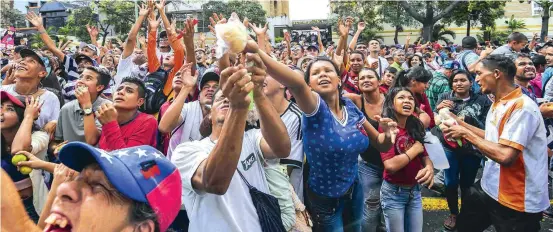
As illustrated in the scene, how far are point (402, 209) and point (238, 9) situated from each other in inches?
1665

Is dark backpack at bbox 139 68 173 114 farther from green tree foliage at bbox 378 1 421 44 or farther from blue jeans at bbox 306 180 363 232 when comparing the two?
green tree foliage at bbox 378 1 421 44

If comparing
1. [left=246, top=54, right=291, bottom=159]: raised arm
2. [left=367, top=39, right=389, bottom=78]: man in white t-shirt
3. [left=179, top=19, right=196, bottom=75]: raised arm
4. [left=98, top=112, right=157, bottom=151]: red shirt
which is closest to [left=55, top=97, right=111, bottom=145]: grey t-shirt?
[left=98, top=112, right=157, bottom=151]: red shirt

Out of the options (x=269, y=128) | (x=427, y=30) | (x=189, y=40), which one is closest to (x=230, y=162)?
(x=269, y=128)

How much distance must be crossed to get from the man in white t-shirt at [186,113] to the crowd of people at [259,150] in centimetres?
1

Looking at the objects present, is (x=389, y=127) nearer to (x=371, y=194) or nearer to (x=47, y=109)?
(x=371, y=194)

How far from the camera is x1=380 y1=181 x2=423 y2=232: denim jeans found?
335 centimetres

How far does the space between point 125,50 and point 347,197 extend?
3.70m

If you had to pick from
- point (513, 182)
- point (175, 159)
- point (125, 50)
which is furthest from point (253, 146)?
point (125, 50)

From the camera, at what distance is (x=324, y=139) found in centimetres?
283

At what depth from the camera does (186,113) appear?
3449 millimetres

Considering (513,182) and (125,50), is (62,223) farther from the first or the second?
(125,50)

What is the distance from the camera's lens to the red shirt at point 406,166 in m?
3.38

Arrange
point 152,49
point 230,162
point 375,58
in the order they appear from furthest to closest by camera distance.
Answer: point 375,58
point 152,49
point 230,162

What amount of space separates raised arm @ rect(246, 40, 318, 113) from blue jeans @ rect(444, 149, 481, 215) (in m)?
2.57
